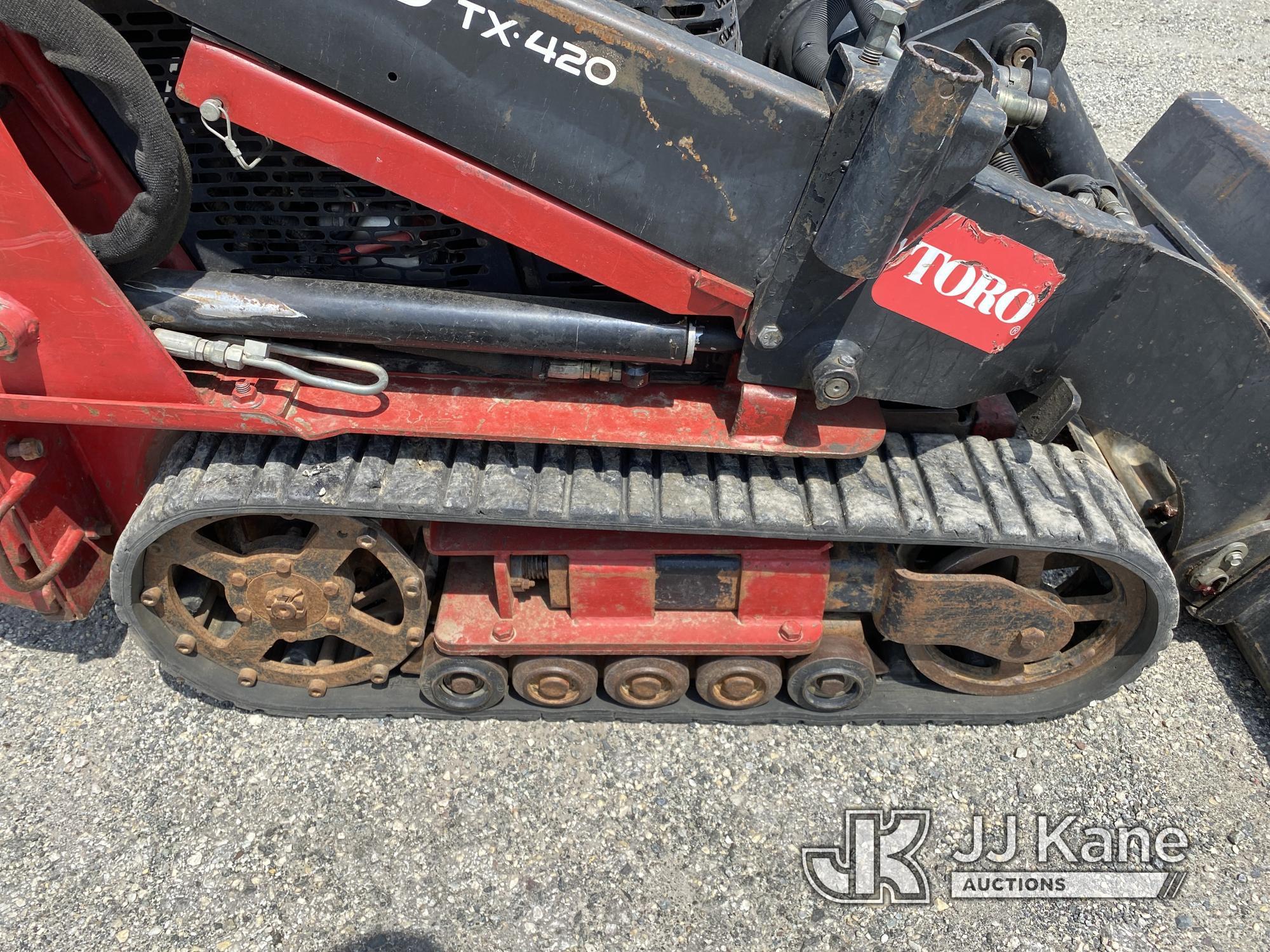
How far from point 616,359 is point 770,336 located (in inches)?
14.5

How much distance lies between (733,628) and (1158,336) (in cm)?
128

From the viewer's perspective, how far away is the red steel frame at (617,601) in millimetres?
2188

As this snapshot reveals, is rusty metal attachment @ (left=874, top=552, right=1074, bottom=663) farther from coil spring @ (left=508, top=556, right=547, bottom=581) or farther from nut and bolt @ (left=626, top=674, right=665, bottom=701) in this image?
coil spring @ (left=508, top=556, right=547, bottom=581)

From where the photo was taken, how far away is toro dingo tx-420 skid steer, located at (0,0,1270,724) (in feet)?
4.97

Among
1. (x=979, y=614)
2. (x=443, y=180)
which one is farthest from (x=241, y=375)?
(x=979, y=614)

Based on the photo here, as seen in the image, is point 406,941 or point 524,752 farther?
point 524,752

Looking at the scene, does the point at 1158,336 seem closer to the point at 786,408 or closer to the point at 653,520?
the point at 786,408

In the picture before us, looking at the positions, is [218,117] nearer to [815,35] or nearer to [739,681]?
[815,35]

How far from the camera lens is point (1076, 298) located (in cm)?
177

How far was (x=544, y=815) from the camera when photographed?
2.33 m

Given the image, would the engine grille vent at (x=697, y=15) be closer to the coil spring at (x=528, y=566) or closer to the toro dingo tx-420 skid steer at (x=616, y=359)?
the toro dingo tx-420 skid steer at (x=616, y=359)

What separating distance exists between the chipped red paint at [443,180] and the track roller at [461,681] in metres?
1.21

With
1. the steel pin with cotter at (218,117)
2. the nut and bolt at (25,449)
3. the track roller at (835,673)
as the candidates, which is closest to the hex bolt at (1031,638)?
the track roller at (835,673)

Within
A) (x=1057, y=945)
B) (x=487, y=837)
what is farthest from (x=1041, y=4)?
(x=487, y=837)
